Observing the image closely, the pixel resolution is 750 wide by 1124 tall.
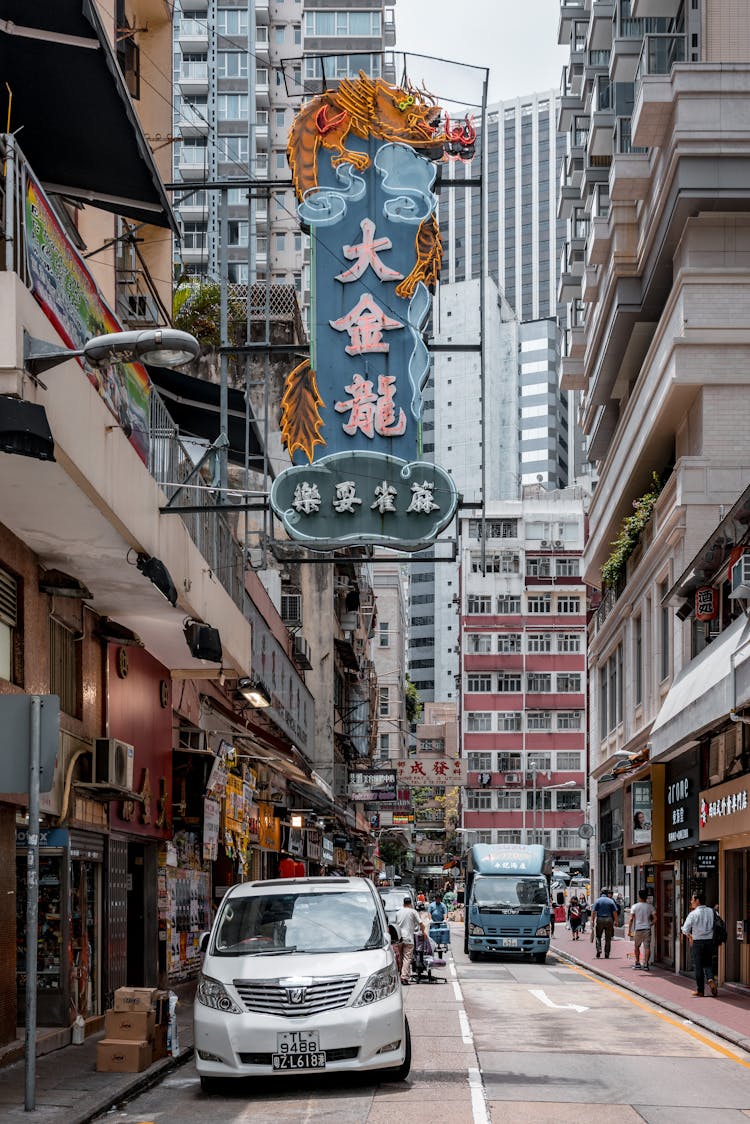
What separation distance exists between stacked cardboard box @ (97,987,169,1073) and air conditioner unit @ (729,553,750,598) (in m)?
10.9

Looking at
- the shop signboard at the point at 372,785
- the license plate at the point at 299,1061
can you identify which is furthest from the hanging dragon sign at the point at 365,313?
the shop signboard at the point at 372,785

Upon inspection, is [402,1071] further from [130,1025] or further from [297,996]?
[130,1025]

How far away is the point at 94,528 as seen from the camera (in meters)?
15.0

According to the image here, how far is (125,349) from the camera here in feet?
36.8

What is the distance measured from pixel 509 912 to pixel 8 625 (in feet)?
78.6

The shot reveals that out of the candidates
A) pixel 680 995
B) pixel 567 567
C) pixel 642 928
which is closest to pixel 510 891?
pixel 642 928

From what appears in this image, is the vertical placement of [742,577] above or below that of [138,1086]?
above

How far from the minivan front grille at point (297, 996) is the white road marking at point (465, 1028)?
4.45 meters

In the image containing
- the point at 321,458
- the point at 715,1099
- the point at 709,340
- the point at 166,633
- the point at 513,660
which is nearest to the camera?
the point at 715,1099

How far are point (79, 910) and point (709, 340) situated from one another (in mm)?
21020

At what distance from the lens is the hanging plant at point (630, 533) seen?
131 ft

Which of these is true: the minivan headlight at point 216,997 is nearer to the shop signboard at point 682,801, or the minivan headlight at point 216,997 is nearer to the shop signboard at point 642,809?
the shop signboard at point 682,801

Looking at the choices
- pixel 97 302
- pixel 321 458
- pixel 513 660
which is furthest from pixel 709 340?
pixel 513 660

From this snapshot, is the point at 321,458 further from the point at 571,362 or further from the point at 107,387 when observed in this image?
the point at 571,362
